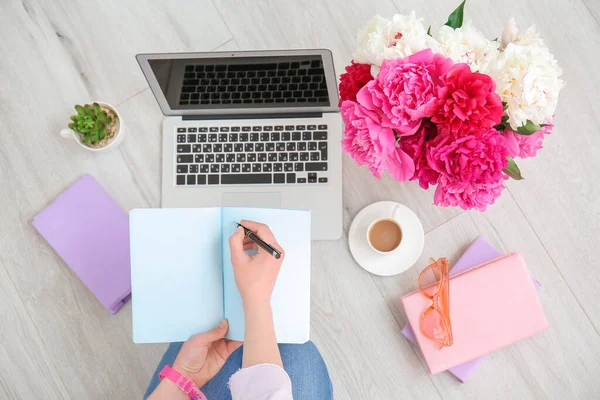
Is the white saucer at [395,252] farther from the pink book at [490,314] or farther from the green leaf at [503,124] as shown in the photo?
the green leaf at [503,124]

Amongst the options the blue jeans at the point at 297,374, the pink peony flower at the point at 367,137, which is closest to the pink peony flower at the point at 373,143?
the pink peony flower at the point at 367,137

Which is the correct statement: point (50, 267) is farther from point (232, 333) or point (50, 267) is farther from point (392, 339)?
point (392, 339)

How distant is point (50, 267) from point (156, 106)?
407 mm

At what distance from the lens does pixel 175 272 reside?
0.84m

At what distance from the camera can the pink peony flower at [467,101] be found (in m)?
0.55

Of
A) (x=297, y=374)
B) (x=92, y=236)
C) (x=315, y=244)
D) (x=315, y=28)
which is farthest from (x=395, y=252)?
(x=92, y=236)

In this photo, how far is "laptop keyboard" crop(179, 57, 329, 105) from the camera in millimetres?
811

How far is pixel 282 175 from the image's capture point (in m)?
0.95

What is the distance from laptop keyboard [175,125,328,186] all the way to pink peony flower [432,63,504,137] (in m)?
0.40

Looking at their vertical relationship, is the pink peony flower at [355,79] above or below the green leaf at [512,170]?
above

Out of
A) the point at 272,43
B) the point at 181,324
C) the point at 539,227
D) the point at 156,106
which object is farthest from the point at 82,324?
the point at 539,227

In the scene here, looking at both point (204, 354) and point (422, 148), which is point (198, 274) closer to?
point (204, 354)

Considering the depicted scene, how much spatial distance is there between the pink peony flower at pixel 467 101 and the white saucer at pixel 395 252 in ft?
1.31

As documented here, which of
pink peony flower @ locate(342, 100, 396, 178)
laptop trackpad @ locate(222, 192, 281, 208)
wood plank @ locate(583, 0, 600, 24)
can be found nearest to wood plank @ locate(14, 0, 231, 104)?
laptop trackpad @ locate(222, 192, 281, 208)
